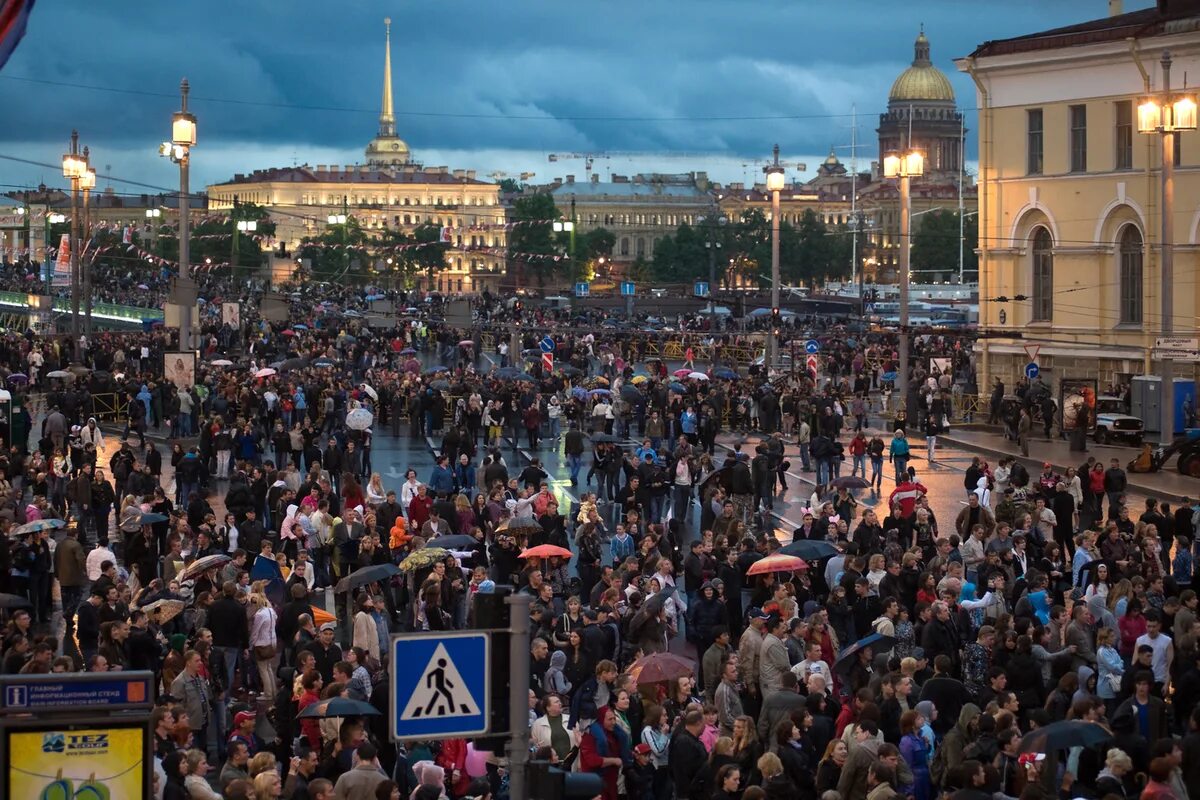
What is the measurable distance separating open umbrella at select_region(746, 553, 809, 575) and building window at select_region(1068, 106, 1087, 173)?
30.2 meters

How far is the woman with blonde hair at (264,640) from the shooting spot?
17.4m

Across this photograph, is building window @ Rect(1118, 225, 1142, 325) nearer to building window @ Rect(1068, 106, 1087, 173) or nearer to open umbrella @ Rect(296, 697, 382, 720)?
building window @ Rect(1068, 106, 1087, 173)

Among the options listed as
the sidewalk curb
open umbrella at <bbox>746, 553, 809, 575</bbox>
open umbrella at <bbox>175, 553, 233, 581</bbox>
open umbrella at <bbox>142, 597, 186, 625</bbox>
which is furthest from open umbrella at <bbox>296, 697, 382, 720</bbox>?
the sidewalk curb

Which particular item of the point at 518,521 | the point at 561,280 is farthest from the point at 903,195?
the point at 561,280

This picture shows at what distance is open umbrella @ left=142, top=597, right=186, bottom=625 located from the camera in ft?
60.2

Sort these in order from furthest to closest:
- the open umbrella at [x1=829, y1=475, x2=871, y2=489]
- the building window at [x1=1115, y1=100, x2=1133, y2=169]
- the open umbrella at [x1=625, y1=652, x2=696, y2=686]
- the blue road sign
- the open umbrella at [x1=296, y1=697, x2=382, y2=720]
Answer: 1. the building window at [x1=1115, y1=100, x2=1133, y2=169]
2. the open umbrella at [x1=829, y1=475, x2=871, y2=489]
3. the open umbrella at [x1=625, y1=652, x2=696, y2=686]
4. the open umbrella at [x1=296, y1=697, x2=382, y2=720]
5. the blue road sign

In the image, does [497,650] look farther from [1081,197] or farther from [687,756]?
[1081,197]

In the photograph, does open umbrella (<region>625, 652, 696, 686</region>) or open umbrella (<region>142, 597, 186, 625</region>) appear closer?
open umbrella (<region>625, 652, 696, 686</region>)

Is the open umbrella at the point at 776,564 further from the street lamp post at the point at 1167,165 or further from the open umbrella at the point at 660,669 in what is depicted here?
the street lamp post at the point at 1167,165

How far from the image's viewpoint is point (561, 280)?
16300cm

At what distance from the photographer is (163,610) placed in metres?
18.4

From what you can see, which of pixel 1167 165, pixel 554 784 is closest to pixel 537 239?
pixel 1167 165

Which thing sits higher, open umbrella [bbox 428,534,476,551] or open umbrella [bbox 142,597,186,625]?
open umbrella [bbox 428,534,476,551]

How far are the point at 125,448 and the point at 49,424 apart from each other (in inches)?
247
